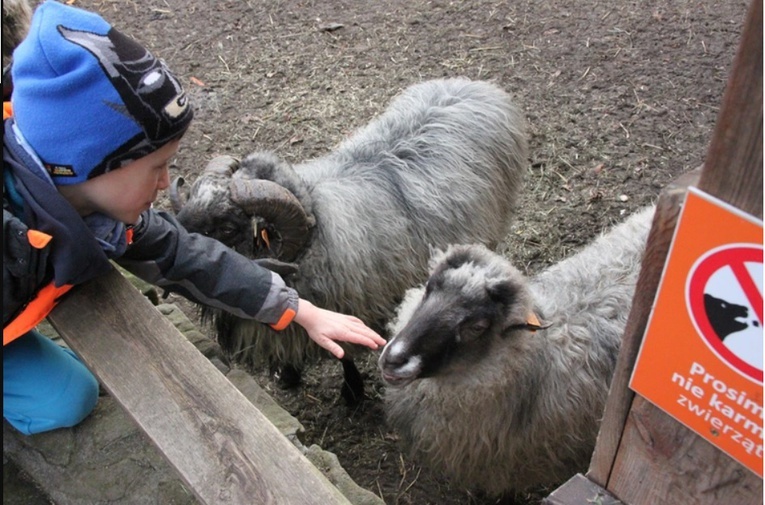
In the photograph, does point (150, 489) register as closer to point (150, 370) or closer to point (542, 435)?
point (150, 370)

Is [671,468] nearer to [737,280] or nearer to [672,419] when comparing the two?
[672,419]

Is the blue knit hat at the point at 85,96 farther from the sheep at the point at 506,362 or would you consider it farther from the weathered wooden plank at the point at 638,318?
the weathered wooden plank at the point at 638,318

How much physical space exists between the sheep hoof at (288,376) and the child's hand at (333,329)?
1.27m

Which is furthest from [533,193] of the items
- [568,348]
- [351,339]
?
[351,339]

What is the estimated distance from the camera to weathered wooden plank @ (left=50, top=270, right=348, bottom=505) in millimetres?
1774

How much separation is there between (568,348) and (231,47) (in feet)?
15.5

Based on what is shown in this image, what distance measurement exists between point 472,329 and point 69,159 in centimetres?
137

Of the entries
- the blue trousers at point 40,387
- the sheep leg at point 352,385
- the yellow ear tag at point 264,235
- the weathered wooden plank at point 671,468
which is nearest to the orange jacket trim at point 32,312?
the blue trousers at point 40,387

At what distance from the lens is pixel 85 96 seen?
1.80m

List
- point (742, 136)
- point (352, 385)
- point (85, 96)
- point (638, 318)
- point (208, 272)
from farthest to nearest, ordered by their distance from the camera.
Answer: point (352, 385), point (208, 272), point (85, 96), point (638, 318), point (742, 136)

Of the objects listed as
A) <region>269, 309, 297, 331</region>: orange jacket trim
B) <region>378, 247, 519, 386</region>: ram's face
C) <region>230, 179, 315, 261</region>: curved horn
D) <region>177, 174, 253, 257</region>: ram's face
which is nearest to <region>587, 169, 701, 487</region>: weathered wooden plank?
<region>378, 247, 519, 386</region>: ram's face

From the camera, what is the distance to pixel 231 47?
20.8 feet

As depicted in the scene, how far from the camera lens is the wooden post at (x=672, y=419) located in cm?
86

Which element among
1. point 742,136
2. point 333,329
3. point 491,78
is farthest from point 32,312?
point 491,78
